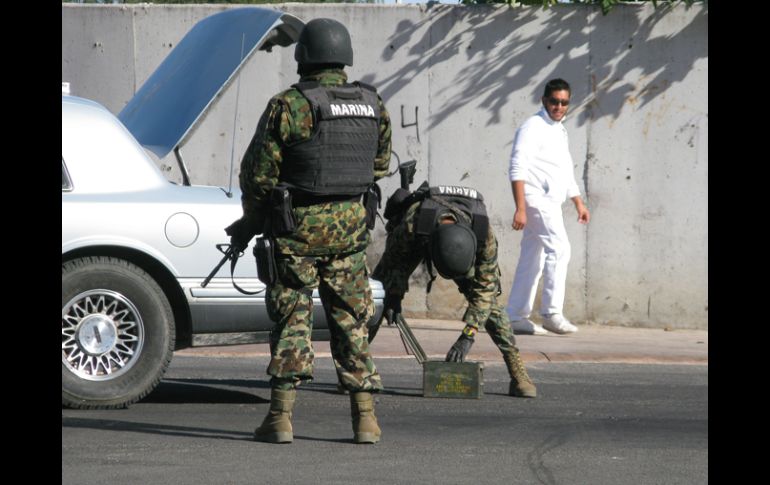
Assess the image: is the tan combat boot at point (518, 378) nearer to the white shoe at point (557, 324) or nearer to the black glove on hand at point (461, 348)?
the black glove on hand at point (461, 348)

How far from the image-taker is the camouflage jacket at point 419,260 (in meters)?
7.75

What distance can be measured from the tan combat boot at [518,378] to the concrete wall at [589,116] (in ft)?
13.3

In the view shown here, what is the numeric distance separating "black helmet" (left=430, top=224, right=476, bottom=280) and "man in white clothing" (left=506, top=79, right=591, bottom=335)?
3484 mm

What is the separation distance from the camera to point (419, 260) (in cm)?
791

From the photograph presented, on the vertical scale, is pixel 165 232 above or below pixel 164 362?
above

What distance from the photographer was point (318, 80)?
20.9 feet

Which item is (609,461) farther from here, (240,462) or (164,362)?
(164,362)

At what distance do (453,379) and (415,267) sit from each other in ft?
2.23

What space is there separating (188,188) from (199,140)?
16.0 ft

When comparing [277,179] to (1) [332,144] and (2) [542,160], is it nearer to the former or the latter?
(1) [332,144]

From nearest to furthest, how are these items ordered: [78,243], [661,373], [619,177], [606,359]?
[78,243] < [661,373] < [606,359] < [619,177]

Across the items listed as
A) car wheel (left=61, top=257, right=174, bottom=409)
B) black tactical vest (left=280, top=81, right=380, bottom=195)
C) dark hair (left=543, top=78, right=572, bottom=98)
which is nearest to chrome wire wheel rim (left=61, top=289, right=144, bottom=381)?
car wheel (left=61, top=257, right=174, bottom=409)

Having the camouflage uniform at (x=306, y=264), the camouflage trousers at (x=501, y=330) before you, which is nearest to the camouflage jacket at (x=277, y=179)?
A: the camouflage uniform at (x=306, y=264)
